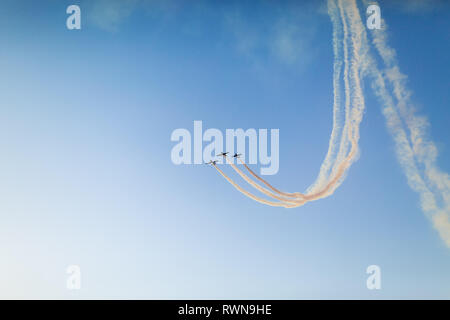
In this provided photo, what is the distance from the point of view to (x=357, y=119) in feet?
87.0
